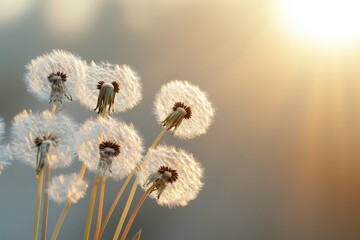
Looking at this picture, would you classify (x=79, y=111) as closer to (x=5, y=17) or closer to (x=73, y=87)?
(x=5, y=17)

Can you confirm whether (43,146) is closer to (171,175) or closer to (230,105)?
(171,175)

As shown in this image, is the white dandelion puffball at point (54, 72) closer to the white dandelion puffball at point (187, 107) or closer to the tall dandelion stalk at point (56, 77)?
the tall dandelion stalk at point (56, 77)

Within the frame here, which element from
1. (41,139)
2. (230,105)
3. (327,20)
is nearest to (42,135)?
(41,139)

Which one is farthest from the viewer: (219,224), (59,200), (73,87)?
(219,224)

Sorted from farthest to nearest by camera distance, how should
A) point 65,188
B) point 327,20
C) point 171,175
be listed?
1. point 327,20
2. point 171,175
3. point 65,188

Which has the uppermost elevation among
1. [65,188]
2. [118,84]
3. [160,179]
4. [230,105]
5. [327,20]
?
[327,20]

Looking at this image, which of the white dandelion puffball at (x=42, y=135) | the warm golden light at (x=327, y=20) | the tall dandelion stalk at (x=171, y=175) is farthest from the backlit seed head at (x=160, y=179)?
the warm golden light at (x=327, y=20)

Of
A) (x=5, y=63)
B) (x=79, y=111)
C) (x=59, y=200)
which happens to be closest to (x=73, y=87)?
(x=59, y=200)

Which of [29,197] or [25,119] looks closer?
[25,119]
